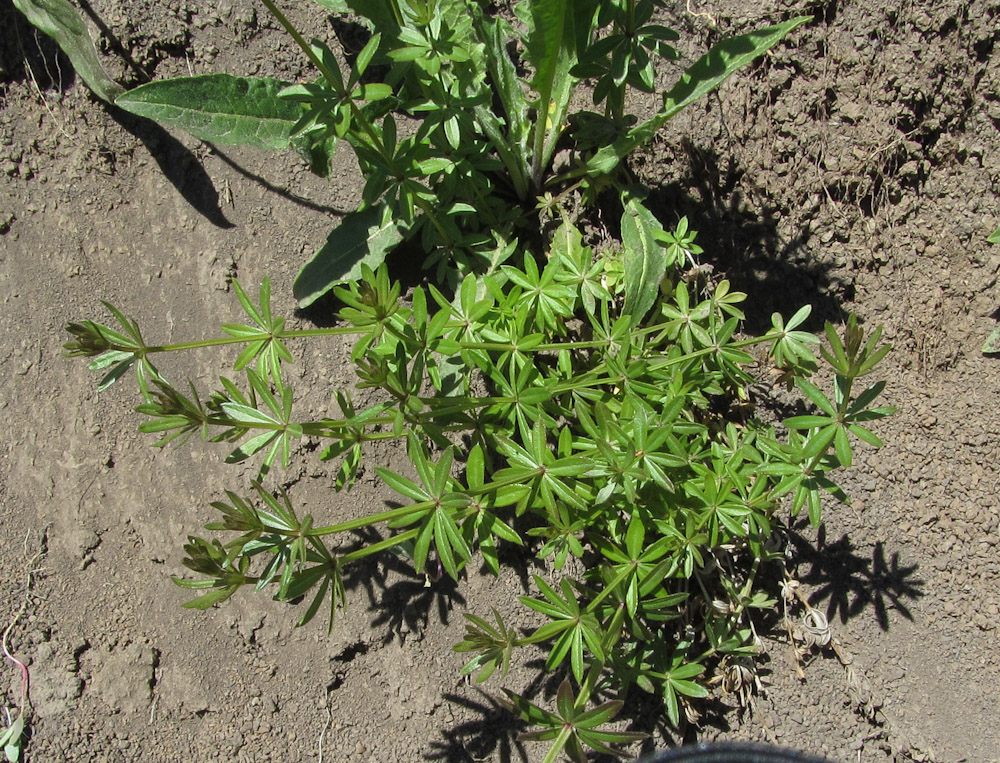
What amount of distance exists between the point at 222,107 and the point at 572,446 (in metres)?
1.60

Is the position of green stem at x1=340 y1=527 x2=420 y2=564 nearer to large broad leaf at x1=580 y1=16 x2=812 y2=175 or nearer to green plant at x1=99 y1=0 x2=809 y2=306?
green plant at x1=99 y1=0 x2=809 y2=306

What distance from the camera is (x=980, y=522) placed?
2734mm

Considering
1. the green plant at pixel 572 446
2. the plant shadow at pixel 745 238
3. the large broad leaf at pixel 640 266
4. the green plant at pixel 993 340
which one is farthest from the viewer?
the plant shadow at pixel 745 238

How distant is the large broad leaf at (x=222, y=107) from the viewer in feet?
8.00

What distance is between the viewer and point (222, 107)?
2.51m

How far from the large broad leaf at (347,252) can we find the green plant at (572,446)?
26 cm

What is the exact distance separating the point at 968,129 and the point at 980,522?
1.41m

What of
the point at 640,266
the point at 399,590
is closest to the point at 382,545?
the point at 399,590

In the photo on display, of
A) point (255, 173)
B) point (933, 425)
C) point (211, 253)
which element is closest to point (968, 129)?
point (933, 425)

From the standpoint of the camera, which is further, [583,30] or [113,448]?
[113,448]

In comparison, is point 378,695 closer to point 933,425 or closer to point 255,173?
point 255,173

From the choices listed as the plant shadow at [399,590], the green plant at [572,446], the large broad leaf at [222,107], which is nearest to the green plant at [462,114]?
the large broad leaf at [222,107]

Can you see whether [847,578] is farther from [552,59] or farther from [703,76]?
[552,59]

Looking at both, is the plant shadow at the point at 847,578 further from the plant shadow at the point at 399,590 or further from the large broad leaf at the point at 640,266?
the plant shadow at the point at 399,590
